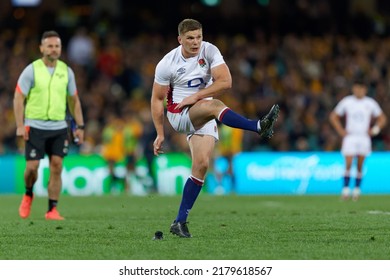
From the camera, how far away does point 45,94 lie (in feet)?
45.2

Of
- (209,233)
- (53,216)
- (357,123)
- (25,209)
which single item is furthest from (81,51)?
(209,233)

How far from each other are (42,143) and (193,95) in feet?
12.9

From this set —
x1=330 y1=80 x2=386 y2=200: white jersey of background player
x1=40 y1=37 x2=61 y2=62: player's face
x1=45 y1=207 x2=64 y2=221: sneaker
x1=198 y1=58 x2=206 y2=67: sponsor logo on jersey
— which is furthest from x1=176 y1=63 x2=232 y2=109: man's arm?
x1=330 y1=80 x2=386 y2=200: white jersey of background player

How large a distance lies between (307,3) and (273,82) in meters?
4.36

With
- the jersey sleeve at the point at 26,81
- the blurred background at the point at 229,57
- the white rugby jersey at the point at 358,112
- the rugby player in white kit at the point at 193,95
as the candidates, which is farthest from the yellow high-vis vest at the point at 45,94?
the blurred background at the point at 229,57

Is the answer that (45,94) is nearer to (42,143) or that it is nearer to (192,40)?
(42,143)

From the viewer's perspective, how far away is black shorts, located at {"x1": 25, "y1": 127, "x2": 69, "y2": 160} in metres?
13.8

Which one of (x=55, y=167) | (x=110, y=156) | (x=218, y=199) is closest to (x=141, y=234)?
(x=55, y=167)

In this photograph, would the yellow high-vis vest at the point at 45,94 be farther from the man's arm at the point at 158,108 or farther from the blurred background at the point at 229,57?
the blurred background at the point at 229,57

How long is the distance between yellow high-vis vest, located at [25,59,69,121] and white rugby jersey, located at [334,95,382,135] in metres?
8.00

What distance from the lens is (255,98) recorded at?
→ 27391 millimetres

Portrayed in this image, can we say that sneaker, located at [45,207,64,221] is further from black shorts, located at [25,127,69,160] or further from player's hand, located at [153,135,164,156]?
player's hand, located at [153,135,164,156]

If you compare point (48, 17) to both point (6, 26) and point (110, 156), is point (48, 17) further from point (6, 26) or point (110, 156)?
point (110, 156)

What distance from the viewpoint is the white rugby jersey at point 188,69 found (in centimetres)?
1056
